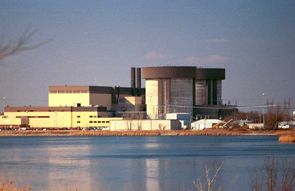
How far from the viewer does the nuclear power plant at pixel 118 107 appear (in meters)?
102

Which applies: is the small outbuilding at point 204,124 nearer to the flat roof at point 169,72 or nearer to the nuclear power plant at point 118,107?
the nuclear power plant at point 118,107

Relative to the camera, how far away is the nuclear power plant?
336 ft

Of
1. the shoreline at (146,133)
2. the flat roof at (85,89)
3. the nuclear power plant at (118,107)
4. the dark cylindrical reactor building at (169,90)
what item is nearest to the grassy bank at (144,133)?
the shoreline at (146,133)

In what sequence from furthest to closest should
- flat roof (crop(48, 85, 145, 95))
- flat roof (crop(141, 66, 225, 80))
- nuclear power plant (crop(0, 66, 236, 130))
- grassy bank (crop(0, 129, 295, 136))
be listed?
flat roof (crop(48, 85, 145, 95)) → flat roof (crop(141, 66, 225, 80)) → nuclear power plant (crop(0, 66, 236, 130)) → grassy bank (crop(0, 129, 295, 136))

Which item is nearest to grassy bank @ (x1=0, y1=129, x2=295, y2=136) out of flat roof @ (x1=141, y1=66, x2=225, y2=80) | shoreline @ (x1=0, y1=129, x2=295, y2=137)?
shoreline @ (x1=0, y1=129, x2=295, y2=137)

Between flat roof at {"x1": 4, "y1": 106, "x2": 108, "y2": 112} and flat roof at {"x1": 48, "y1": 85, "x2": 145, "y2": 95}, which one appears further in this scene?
flat roof at {"x1": 48, "y1": 85, "x2": 145, "y2": 95}

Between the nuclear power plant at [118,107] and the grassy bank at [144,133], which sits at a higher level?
the nuclear power plant at [118,107]

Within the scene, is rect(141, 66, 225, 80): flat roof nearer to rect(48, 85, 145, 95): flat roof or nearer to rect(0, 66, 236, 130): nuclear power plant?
rect(0, 66, 236, 130): nuclear power plant

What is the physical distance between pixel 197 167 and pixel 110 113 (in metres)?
74.4

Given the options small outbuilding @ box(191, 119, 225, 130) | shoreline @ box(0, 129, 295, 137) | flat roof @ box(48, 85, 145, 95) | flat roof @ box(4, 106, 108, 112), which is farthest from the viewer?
flat roof @ box(48, 85, 145, 95)

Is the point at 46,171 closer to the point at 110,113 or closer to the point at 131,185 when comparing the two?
the point at 131,185

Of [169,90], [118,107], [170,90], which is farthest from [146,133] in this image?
[118,107]

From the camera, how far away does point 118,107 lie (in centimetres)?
10981

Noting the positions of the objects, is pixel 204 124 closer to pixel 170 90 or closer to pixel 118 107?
pixel 170 90
